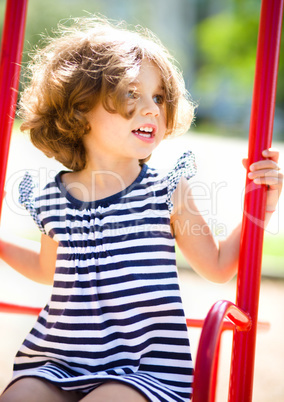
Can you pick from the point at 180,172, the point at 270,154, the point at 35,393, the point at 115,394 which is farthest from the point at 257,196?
the point at 35,393

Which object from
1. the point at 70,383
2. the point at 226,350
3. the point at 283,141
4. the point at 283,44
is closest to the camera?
the point at 70,383

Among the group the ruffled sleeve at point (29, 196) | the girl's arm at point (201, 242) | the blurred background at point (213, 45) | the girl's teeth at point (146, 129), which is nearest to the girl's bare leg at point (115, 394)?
the girl's arm at point (201, 242)

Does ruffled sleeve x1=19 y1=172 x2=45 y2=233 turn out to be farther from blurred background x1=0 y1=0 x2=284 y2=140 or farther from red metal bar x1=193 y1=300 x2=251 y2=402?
blurred background x1=0 y1=0 x2=284 y2=140

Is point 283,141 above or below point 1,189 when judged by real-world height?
above

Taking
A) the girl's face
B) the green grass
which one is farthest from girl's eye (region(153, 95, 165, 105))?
the green grass

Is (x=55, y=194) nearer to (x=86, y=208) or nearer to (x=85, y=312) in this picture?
(x=86, y=208)

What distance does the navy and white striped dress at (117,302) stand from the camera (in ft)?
3.27

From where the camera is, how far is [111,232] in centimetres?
108

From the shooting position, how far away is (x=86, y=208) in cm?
113

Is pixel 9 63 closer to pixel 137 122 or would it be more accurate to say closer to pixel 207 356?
pixel 137 122

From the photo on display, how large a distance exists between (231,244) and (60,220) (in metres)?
0.36

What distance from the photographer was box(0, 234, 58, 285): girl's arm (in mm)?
1209

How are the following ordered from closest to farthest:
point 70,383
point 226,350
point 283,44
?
point 70,383, point 226,350, point 283,44

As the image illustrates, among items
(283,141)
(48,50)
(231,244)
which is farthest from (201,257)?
(283,141)
